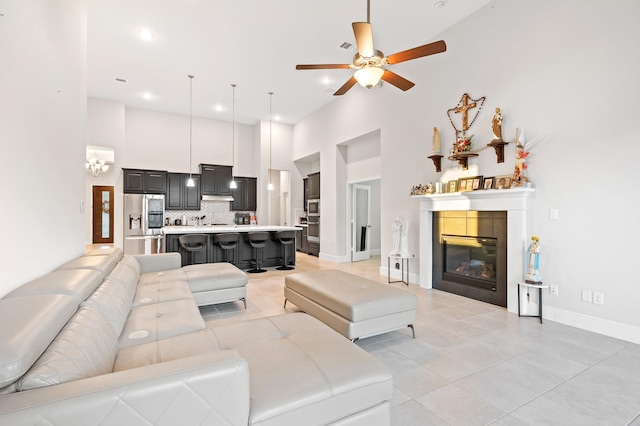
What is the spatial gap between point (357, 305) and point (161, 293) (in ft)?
6.22

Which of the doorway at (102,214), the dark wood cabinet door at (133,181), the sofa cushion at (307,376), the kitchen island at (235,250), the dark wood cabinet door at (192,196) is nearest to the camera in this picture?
the sofa cushion at (307,376)

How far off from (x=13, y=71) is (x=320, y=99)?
6.50 m

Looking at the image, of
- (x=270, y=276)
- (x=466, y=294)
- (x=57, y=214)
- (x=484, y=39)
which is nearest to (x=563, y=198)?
(x=466, y=294)

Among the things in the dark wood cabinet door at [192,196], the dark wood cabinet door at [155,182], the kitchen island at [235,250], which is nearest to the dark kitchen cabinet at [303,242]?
the kitchen island at [235,250]

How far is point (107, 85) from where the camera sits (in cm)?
680

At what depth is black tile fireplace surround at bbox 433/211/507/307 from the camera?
13.4 ft

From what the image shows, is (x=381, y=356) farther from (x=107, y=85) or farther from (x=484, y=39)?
(x=107, y=85)

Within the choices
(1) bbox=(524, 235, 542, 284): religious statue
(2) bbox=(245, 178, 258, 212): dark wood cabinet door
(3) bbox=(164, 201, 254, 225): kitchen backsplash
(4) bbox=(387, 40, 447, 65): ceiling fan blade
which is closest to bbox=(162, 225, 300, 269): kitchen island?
(3) bbox=(164, 201, 254, 225): kitchen backsplash

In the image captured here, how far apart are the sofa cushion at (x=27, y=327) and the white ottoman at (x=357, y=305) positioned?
1977mm

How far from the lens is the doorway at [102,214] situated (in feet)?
32.1

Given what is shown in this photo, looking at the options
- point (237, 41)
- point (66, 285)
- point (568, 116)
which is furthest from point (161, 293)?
point (568, 116)

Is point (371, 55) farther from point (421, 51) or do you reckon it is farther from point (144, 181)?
point (144, 181)

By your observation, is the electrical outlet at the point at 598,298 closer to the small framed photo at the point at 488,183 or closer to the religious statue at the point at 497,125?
the small framed photo at the point at 488,183

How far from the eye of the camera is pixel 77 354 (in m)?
1.23
